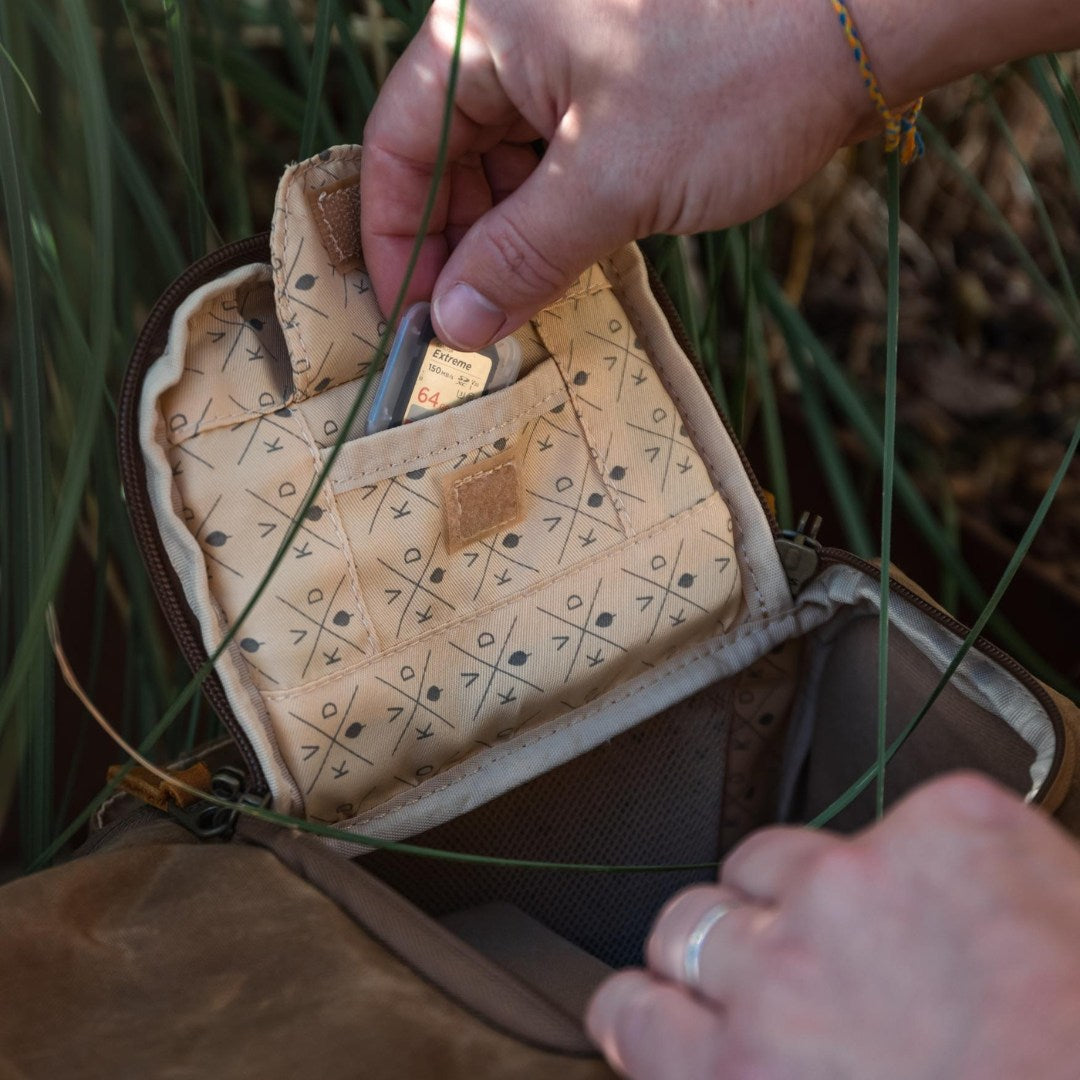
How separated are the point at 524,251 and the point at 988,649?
349 mm

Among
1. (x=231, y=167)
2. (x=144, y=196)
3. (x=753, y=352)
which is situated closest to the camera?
(x=144, y=196)

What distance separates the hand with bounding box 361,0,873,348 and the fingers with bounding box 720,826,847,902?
Result: 0.33 metres

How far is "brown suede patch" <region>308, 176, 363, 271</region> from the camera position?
2.04 feet

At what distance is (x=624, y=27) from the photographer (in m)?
0.59

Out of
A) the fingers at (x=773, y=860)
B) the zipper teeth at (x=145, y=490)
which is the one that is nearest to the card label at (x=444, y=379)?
the zipper teeth at (x=145, y=490)

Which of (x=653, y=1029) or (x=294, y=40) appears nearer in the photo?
(x=653, y=1029)

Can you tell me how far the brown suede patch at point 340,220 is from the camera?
622mm

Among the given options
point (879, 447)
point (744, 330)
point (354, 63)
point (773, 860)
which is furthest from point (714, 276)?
point (773, 860)

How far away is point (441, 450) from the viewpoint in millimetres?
658

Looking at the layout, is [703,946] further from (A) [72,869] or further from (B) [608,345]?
(B) [608,345]

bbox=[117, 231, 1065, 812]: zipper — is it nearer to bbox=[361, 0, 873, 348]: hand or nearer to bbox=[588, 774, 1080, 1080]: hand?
bbox=[361, 0, 873, 348]: hand

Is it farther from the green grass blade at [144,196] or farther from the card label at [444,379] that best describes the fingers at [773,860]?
the green grass blade at [144,196]

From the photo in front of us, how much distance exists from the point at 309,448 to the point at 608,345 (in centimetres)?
21

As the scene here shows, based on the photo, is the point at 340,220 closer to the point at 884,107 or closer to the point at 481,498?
the point at 481,498
